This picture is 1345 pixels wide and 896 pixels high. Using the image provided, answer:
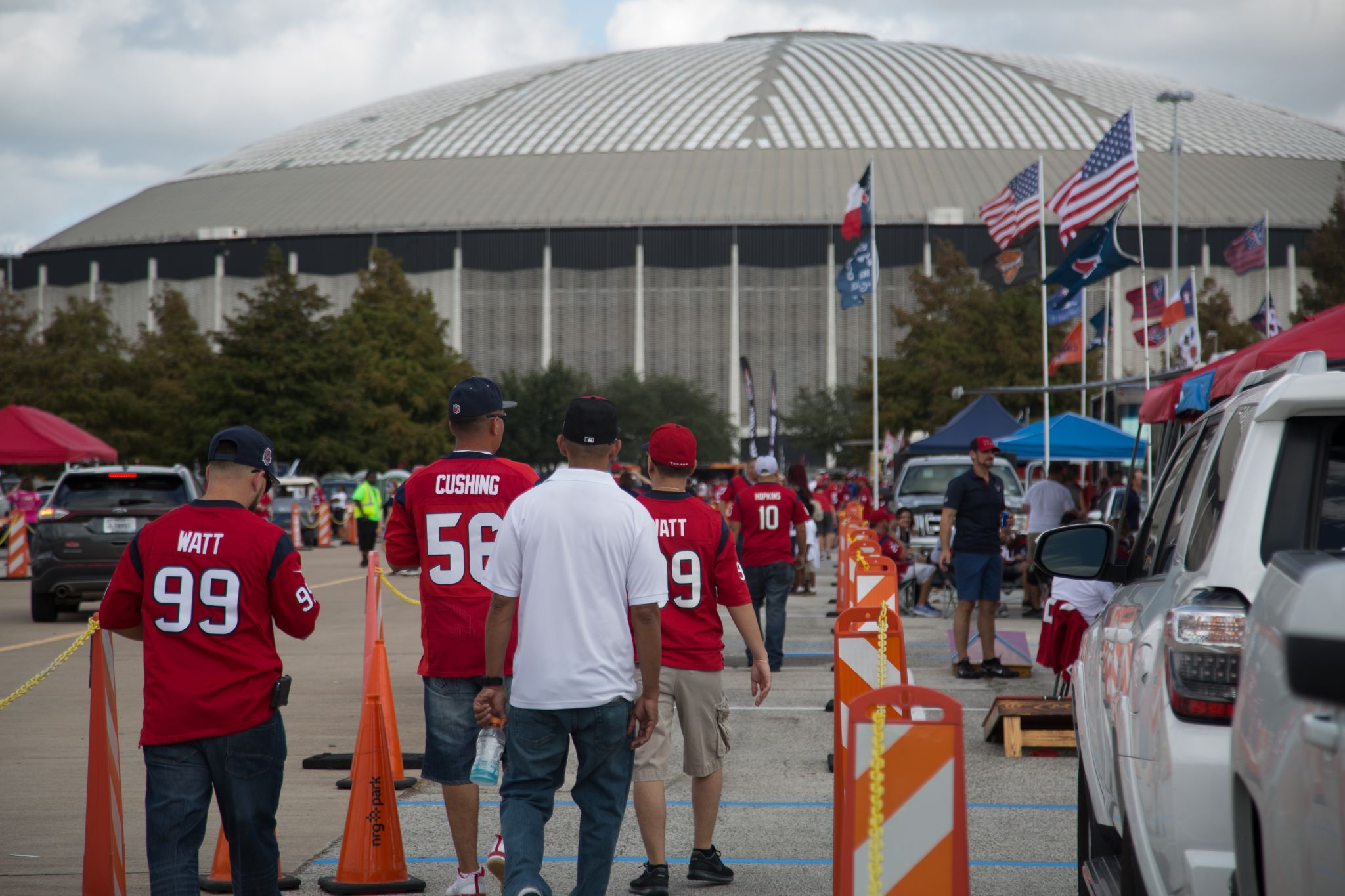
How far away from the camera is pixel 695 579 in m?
6.66

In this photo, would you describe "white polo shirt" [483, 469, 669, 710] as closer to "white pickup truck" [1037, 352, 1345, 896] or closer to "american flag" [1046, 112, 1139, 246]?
"white pickup truck" [1037, 352, 1345, 896]

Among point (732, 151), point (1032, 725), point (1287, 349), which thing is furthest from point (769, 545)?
point (732, 151)

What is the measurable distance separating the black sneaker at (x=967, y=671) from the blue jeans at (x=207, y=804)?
Result: 8890 mm

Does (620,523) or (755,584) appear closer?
(620,523)

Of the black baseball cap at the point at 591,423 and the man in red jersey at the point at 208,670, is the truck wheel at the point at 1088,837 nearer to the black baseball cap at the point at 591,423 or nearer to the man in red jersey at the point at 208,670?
the black baseball cap at the point at 591,423

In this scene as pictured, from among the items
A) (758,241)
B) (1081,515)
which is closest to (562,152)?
(758,241)

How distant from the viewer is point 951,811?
3723mm

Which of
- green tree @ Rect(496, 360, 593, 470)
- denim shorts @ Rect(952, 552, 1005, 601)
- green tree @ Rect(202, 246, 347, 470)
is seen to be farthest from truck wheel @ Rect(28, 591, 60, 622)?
green tree @ Rect(496, 360, 593, 470)

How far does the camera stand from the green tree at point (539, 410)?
78438 mm

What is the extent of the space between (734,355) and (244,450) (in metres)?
82.6

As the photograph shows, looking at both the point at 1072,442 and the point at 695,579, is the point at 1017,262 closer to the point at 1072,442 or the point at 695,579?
the point at 1072,442

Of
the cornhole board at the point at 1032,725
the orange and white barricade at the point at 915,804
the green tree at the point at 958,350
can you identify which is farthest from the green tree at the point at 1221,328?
the orange and white barricade at the point at 915,804

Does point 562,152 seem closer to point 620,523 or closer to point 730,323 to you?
point 730,323

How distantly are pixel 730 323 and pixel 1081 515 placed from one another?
69.0 meters
